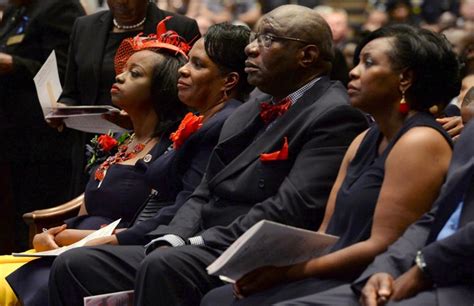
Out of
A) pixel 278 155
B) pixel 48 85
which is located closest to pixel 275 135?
pixel 278 155

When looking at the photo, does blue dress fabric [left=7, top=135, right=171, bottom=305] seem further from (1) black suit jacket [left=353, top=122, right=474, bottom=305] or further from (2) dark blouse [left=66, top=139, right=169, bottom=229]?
(1) black suit jacket [left=353, top=122, right=474, bottom=305]

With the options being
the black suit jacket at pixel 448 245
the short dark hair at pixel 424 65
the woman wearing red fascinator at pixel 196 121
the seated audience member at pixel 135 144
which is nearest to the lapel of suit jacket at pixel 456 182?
the black suit jacket at pixel 448 245

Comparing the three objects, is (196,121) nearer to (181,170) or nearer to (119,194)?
(181,170)

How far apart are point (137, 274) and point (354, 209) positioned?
900 millimetres

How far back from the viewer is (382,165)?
3.96 m

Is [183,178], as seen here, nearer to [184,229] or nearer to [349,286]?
[184,229]

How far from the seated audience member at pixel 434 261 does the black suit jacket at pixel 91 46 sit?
8.34 ft

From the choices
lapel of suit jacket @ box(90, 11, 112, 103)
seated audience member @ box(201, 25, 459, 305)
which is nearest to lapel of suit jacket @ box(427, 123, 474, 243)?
seated audience member @ box(201, 25, 459, 305)

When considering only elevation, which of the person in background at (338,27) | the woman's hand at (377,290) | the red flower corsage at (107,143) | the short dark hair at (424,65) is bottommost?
the person in background at (338,27)

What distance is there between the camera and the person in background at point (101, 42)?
6.10 m

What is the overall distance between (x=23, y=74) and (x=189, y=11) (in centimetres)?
512

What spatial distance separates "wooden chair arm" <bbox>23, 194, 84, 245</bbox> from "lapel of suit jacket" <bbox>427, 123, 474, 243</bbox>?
2.41m

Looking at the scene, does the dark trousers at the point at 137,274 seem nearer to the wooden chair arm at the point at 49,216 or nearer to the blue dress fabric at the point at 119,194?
the blue dress fabric at the point at 119,194

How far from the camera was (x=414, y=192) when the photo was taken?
380 centimetres
